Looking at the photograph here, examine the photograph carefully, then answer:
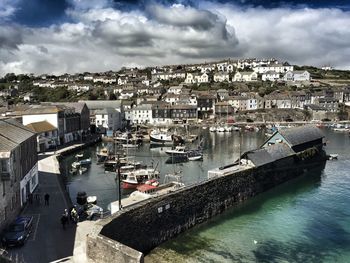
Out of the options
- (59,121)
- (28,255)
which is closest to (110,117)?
(59,121)

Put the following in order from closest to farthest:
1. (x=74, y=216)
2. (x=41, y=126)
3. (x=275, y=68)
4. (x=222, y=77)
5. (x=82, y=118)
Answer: (x=74, y=216)
(x=41, y=126)
(x=82, y=118)
(x=222, y=77)
(x=275, y=68)

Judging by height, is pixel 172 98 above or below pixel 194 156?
above

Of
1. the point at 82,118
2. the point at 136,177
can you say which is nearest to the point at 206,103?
the point at 82,118

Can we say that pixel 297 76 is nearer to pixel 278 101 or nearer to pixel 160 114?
pixel 278 101

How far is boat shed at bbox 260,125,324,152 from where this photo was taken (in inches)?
1603

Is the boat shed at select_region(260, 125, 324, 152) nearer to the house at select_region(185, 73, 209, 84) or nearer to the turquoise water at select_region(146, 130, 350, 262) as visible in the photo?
the turquoise water at select_region(146, 130, 350, 262)

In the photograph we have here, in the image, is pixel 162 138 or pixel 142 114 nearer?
pixel 162 138

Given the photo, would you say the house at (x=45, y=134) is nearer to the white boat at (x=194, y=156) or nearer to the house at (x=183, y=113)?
the white boat at (x=194, y=156)

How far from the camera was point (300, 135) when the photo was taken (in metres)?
43.1

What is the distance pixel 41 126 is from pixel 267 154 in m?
36.4

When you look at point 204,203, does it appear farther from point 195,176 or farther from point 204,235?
point 195,176

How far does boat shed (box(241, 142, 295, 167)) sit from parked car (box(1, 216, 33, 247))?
19.5 metres

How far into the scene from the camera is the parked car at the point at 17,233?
18.0m

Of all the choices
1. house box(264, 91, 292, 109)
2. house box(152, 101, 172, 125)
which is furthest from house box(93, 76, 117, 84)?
house box(264, 91, 292, 109)
